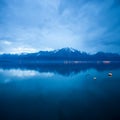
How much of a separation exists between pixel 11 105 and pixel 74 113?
497 centimetres

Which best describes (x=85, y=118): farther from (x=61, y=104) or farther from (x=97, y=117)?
(x=61, y=104)

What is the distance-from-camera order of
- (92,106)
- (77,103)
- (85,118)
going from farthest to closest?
1. (77,103)
2. (92,106)
3. (85,118)

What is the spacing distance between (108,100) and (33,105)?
6.30m

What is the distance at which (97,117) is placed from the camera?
7.82 metres

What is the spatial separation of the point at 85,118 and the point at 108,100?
13.5ft

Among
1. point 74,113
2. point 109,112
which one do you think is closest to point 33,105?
point 74,113

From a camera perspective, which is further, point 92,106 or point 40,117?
point 92,106

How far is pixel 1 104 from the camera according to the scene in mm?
10180

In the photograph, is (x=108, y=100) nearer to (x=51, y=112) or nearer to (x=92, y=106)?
(x=92, y=106)

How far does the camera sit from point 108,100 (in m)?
11.0

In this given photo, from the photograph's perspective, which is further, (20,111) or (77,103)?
(77,103)

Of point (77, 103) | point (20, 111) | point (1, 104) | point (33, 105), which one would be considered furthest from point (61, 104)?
point (1, 104)

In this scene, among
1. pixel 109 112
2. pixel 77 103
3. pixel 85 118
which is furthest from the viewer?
pixel 77 103

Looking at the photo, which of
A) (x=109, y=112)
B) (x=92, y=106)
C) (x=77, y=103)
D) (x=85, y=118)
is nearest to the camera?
(x=85, y=118)
